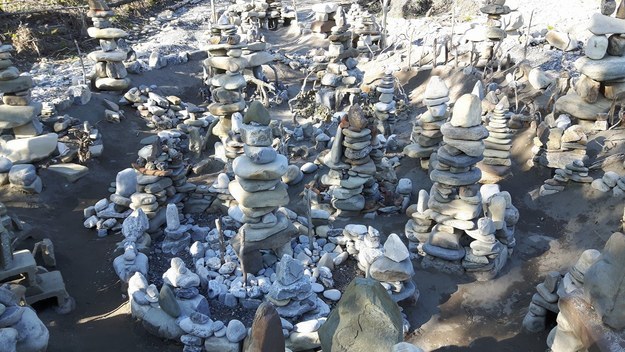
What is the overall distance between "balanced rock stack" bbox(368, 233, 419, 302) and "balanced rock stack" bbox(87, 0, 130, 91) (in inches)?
364

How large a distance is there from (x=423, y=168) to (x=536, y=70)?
3289 millimetres

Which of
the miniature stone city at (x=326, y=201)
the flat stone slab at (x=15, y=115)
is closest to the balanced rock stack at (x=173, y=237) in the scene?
the miniature stone city at (x=326, y=201)

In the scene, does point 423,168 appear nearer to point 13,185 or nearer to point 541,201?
→ point 541,201

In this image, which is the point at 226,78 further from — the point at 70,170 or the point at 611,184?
the point at 611,184

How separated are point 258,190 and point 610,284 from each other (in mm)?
4193

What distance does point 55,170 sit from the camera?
33.3 feet

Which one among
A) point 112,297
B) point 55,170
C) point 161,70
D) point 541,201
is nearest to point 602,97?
point 541,201

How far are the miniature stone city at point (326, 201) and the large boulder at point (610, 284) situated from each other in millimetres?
12

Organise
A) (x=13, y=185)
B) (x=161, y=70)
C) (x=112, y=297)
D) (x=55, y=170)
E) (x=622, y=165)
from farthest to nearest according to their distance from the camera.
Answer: (x=161, y=70) → (x=55, y=170) → (x=13, y=185) → (x=622, y=165) → (x=112, y=297)

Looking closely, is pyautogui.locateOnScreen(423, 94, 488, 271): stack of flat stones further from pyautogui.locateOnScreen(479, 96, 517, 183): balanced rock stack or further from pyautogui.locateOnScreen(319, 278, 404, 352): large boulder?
pyautogui.locateOnScreen(319, 278, 404, 352): large boulder

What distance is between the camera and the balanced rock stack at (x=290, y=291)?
21.3ft

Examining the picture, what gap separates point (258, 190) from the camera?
7.38 metres

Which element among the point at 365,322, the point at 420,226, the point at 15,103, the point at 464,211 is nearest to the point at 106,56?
the point at 15,103

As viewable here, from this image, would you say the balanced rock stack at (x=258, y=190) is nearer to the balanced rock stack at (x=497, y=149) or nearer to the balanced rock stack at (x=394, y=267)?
the balanced rock stack at (x=394, y=267)
